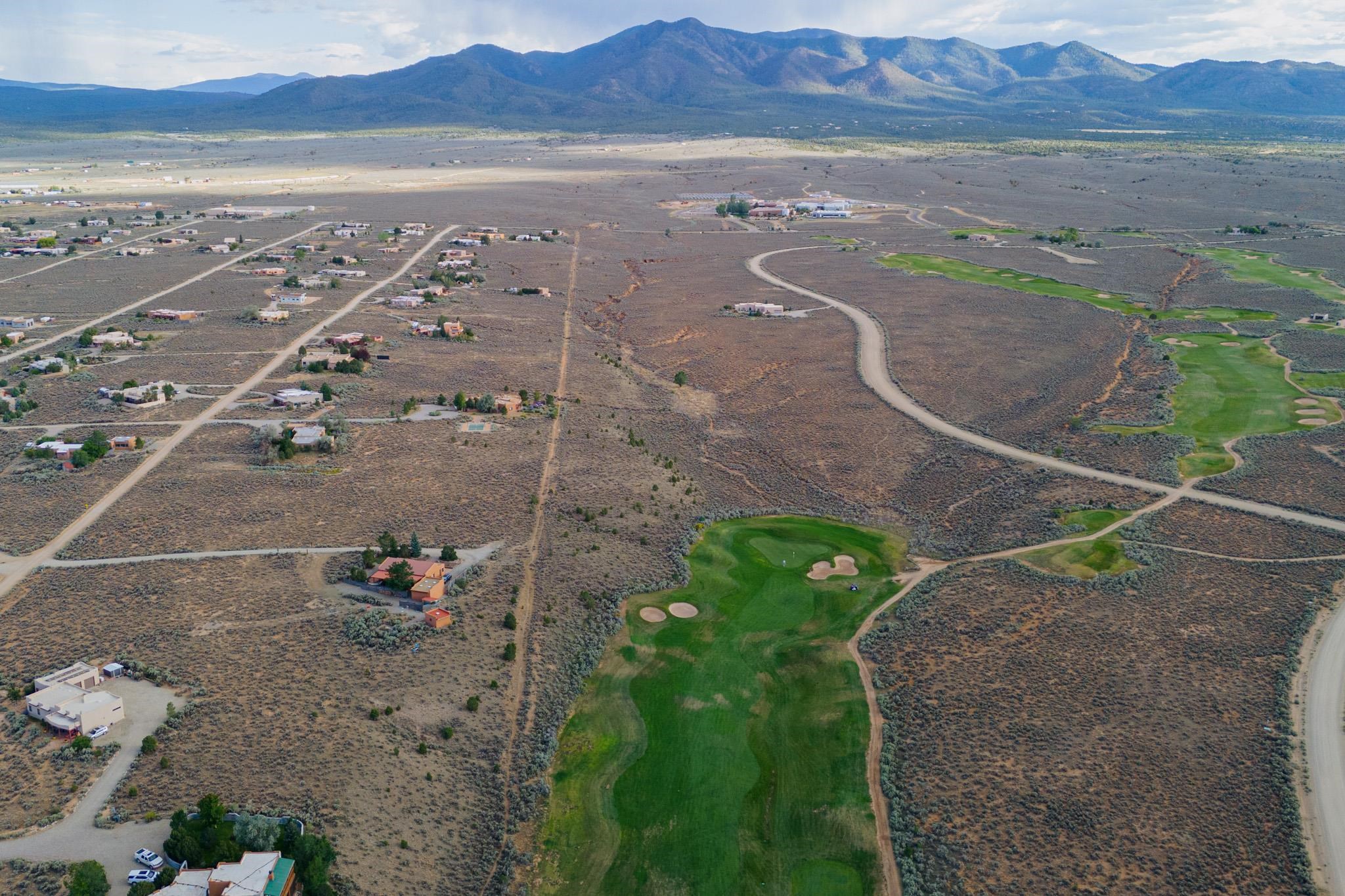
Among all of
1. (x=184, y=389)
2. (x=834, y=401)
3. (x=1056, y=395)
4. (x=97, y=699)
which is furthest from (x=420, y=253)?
(x=97, y=699)

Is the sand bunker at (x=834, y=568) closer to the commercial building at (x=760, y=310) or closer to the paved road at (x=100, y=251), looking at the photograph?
the commercial building at (x=760, y=310)

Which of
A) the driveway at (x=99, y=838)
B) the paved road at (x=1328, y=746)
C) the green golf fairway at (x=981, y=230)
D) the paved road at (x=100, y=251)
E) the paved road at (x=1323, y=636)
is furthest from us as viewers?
the green golf fairway at (x=981, y=230)

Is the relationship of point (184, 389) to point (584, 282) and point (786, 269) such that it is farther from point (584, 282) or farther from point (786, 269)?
point (786, 269)

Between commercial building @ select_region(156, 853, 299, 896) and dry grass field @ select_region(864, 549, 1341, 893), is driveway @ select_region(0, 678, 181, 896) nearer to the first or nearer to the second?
commercial building @ select_region(156, 853, 299, 896)

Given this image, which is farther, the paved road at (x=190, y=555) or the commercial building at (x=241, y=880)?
the paved road at (x=190, y=555)

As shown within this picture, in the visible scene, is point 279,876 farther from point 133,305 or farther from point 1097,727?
point 133,305

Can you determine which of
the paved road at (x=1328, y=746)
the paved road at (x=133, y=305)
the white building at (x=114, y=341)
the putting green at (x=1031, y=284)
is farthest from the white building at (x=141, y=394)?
the putting green at (x=1031, y=284)
